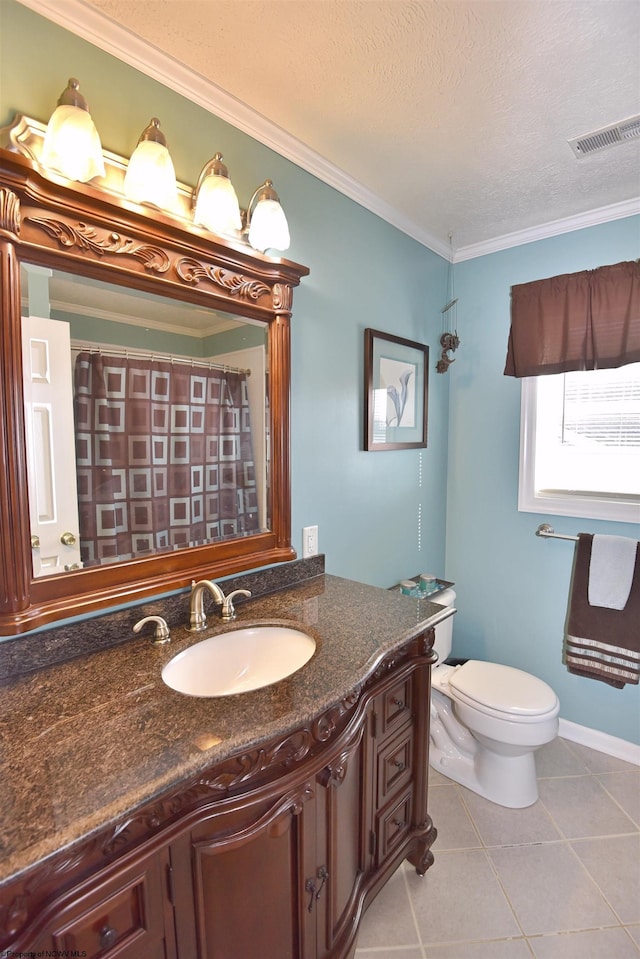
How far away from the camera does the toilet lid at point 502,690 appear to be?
5.80 feet

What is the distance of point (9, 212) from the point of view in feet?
3.07

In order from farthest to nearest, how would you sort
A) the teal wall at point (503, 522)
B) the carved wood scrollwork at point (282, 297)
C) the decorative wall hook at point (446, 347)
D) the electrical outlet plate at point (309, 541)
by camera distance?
1. the decorative wall hook at point (446, 347)
2. the teal wall at point (503, 522)
3. the electrical outlet plate at point (309, 541)
4. the carved wood scrollwork at point (282, 297)

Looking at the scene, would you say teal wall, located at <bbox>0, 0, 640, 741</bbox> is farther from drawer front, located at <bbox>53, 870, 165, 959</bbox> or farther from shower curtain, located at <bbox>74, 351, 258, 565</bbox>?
drawer front, located at <bbox>53, 870, 165, 959</bbox>

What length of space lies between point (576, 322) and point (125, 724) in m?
2.29

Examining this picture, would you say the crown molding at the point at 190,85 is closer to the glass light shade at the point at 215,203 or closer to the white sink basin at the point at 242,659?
the glass light shade at the point at 215,203

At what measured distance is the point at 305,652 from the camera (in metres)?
Result: 1.22

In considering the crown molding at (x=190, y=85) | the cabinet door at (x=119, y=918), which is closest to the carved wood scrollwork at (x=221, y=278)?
the crown molding at (x=190, y=85)

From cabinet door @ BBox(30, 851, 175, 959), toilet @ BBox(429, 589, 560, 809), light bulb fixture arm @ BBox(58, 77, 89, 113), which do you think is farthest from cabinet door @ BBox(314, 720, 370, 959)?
light bulb fixture arm @ BBox(58, 77, 89, 113)

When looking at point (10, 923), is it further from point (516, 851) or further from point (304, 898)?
point (516, 851)

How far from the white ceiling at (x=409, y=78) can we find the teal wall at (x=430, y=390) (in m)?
0.09

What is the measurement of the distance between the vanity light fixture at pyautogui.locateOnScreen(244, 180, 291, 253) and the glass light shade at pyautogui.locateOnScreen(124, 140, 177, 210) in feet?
0.96

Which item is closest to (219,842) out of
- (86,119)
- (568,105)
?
(86,119)

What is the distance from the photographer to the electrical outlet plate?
5.61 feet

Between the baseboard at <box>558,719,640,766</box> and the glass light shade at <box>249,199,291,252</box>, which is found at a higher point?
the glass light shade at <box>249,199,291,252</box>
